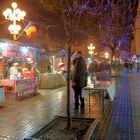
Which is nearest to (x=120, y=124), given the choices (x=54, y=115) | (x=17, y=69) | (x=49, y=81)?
(x=54, y=115)

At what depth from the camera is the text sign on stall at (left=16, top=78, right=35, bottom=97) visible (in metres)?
11.6

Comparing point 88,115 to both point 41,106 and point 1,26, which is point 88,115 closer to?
point 41,106

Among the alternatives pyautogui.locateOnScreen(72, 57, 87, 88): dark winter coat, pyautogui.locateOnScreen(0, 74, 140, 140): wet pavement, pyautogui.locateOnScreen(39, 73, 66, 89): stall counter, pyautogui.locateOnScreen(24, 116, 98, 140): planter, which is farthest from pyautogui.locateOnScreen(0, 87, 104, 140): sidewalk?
pyautogui.locateOnScreen(39, 73, 66, 89): stall counter

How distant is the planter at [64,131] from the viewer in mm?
5648

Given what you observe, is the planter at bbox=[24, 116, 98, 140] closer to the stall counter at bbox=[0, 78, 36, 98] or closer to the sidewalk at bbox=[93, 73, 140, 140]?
the sidewalk at bbox=[93, 73, 140, 140]

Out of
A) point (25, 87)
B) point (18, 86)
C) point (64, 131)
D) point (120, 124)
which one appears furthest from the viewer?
point (25, 87)

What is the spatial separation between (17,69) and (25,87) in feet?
7.35

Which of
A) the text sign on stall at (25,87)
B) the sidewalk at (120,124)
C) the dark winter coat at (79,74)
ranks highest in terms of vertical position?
the dark winter coat at (79,74)

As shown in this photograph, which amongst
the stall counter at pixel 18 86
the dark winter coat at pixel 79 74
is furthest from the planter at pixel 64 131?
the stall counter at pixel 18 86

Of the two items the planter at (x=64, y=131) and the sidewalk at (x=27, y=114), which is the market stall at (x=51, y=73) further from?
the planter at (x=64, y=131)

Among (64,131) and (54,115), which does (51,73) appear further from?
(64,131)

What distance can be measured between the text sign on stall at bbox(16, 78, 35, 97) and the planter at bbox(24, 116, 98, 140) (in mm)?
4849

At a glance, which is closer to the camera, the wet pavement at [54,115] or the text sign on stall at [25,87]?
the wet pavement at [54,115]

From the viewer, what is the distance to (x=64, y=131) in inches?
241
